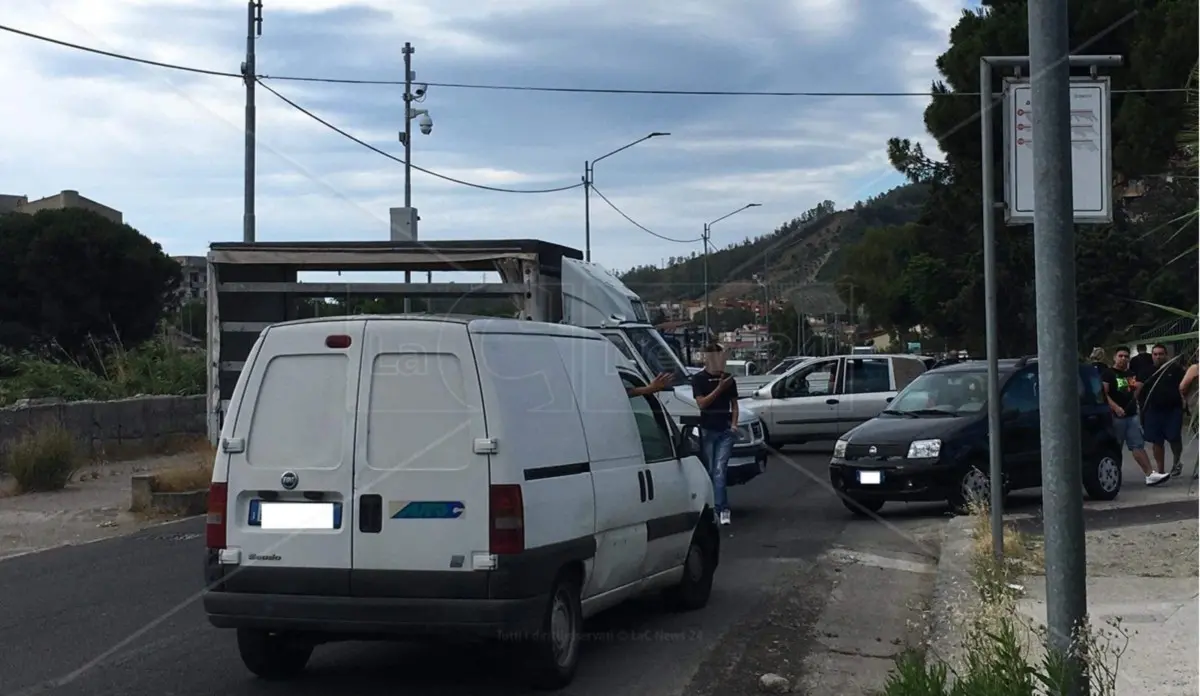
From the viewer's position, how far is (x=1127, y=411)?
1675cm

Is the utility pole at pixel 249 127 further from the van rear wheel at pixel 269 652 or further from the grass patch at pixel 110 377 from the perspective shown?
the van rear wheel at pixel 269 652

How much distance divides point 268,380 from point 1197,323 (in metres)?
4.47

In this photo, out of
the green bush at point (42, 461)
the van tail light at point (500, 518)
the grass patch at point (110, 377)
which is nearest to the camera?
the van tail light at point (500, 518)

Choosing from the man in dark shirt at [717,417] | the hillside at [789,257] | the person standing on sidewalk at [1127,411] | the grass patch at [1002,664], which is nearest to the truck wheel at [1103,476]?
the person standing on sidewalk at [1127,411]

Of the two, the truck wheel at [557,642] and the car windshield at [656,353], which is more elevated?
the car windshield at [656,353]

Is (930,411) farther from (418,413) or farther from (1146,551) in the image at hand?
(418,413)

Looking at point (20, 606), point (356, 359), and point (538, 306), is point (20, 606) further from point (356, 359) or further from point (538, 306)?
point (538, 306)

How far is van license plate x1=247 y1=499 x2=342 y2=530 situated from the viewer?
6656mm

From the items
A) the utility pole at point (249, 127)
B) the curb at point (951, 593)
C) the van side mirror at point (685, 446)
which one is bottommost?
the curb at point (951, 593)

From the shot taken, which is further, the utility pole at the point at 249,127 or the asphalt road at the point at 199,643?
the utility pole at the point at 249,127

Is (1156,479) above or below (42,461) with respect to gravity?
below

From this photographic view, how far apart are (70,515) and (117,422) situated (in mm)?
5807

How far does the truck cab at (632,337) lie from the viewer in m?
14.5

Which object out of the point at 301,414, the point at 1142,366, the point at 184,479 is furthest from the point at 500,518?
the point at 1142,366
